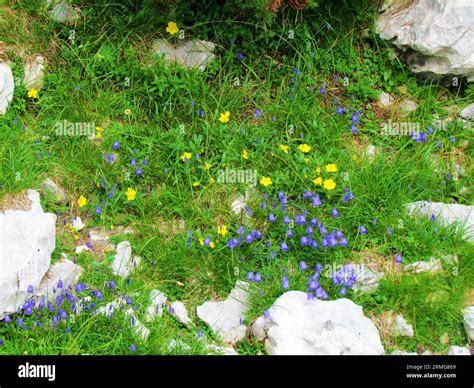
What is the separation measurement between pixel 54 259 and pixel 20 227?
36 cm

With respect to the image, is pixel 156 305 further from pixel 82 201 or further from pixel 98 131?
pixel 98 131

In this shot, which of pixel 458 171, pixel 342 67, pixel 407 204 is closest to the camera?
pixel 407 204

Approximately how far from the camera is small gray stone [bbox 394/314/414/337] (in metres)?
5.36

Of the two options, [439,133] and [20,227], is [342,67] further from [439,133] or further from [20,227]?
[20,227]

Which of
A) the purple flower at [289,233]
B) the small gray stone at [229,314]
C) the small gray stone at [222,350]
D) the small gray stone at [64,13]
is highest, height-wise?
the small gray stone at [64,13]

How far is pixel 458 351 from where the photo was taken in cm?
520

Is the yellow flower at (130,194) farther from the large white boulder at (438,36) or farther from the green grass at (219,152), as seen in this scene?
the large white boulder at (438,36)

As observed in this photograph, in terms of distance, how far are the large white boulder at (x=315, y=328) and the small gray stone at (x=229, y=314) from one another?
0.46ft

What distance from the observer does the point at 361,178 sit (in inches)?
239

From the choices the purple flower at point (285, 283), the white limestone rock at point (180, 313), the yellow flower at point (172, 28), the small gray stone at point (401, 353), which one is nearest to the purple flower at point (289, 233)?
the purple flower at point (285, 283)

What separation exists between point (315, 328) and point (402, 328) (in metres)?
0.74

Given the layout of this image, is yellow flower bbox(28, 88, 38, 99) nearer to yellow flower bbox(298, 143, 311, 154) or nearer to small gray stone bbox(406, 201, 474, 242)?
yellow flower bbox(298, 143, 311, 154)

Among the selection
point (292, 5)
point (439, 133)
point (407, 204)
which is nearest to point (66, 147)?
point (292, 5)

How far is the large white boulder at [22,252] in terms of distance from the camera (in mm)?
5020
